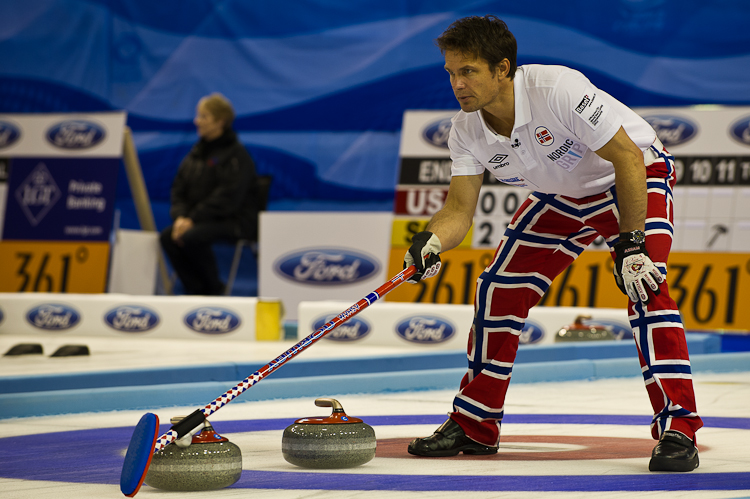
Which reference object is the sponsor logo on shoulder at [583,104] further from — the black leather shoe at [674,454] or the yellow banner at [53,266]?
the yellow banner at [53,266]

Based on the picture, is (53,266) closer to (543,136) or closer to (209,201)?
(209,201)

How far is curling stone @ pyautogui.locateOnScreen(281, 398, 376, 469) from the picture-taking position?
233cm

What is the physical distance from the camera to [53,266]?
7.65 m

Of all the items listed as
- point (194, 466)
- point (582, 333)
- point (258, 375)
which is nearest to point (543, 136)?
point (258, 375)

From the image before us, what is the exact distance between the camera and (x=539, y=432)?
3.05 m

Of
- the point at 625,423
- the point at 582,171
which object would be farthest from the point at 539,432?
the point at 582,171

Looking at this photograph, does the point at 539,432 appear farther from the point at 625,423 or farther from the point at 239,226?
the point at 239,226

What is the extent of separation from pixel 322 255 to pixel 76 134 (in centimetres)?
241

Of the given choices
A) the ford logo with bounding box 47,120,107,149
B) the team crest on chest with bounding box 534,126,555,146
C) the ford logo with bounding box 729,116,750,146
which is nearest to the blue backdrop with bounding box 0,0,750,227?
the ford logo with bounding box 729,116,750,146

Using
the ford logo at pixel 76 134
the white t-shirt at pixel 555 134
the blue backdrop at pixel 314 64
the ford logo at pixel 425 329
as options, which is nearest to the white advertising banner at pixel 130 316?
the ford logo at pixel 425 329

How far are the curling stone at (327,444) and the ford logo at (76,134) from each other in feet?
19.6

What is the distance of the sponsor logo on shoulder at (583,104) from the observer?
2.55 m

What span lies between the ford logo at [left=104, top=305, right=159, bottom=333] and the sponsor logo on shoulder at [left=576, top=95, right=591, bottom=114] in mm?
4714

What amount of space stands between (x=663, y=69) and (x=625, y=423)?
574 centimetres
